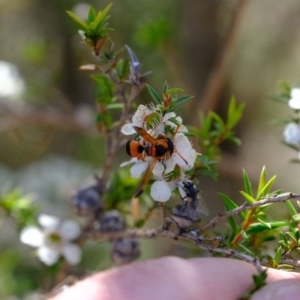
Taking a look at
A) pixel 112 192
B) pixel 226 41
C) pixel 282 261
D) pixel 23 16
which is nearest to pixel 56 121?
pixel 226 41

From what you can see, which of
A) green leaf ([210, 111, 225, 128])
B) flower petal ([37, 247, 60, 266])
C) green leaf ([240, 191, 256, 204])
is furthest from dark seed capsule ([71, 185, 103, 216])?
green leaf ([240, 191, 256, 204])

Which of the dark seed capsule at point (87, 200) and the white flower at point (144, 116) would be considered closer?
the white flower at point (144, 116)

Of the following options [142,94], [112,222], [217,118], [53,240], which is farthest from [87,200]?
[142,94]

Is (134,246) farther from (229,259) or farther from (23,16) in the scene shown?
(23,16)

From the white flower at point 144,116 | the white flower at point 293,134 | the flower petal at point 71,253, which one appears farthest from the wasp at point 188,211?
the flower petal at point 71,253

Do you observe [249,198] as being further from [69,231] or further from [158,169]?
[69,231]

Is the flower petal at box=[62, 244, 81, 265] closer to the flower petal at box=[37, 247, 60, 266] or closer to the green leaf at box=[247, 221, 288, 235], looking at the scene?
the flower petal at box=[37, 247, 60, 266]

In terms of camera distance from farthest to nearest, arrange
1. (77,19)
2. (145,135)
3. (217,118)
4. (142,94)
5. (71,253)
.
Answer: (142,94)
(71,253)
(217,118)
(77,19)
(145,135)

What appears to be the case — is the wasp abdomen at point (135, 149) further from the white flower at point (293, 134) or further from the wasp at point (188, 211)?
the white flower at point (293, 134)
